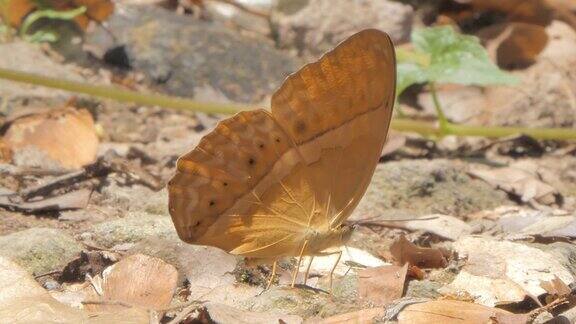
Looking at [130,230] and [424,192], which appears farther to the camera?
[424,192]

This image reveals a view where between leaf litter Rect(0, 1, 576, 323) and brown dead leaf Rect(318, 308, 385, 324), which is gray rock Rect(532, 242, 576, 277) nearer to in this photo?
leaf litter Rect(0, 1, 576, 323)

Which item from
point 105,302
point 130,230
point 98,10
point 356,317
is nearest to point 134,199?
point 130,230

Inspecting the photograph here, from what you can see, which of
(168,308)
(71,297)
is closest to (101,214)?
(71,297)

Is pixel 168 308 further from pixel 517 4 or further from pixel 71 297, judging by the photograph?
pixel 517 4

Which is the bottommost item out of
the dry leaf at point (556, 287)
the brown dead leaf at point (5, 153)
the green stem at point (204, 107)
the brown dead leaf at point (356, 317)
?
the brown dead leaf at point (5, 153)

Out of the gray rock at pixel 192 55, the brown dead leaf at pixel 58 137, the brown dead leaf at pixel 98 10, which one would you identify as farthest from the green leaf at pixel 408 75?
the brown dead leaf at pixel 98 10

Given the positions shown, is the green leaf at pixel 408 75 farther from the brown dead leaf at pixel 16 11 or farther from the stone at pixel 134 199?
the brown dead leaf at pixel 16 11

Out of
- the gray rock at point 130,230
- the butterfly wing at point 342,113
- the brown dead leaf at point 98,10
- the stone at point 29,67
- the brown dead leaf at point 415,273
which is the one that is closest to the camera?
the butterfly wing at point 342,113

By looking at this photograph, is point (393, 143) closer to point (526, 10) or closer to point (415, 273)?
point (415, 273)
